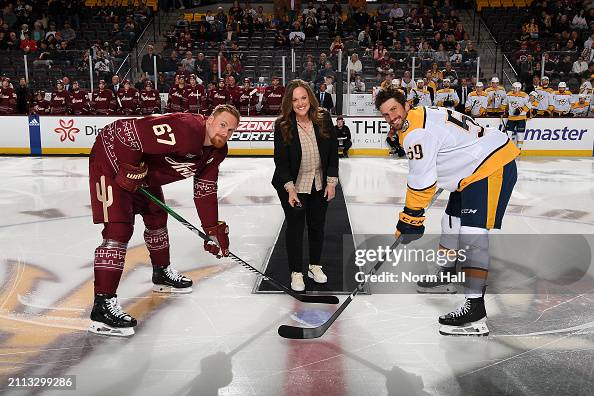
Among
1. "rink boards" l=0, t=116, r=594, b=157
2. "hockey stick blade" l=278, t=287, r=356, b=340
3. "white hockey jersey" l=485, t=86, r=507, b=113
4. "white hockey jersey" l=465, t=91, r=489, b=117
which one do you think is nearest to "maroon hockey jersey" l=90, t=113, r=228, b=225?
"hockey stick blade" l=278, t=287, r=356, b=340

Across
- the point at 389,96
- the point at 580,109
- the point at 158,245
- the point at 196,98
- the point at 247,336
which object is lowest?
the point at 247,336

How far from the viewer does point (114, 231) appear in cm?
354

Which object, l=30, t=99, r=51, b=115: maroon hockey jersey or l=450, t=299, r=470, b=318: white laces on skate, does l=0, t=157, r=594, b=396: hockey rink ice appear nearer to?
l=450, t=299, r=470, b=318: white laces on skate

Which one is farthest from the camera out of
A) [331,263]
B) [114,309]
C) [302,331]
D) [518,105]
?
[518,105]

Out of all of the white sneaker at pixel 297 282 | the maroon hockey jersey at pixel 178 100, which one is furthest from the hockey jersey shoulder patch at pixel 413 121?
the maroon hockey jersey at pixel 178 100

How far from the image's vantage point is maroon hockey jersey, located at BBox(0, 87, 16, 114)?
11.9m

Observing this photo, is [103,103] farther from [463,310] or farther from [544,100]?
[463,310]

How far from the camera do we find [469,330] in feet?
11.4

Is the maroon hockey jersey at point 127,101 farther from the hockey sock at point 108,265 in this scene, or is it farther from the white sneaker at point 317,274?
the hockey sock at point 108,265

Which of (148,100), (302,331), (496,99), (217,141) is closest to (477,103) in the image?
(496,99)

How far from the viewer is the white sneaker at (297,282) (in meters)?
4.10

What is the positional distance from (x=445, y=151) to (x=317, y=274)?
136 cm

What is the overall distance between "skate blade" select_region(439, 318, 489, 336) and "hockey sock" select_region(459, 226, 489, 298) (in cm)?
16

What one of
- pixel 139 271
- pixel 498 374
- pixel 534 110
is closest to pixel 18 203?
pixel 139 271
